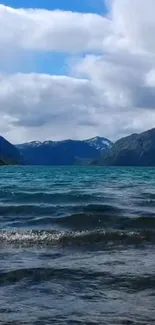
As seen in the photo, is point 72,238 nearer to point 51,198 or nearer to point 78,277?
point 78,277

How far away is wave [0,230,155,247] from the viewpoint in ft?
53.8

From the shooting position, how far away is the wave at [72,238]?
16.4 metres

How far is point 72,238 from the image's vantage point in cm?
1712

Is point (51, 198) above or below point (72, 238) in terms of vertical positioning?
above

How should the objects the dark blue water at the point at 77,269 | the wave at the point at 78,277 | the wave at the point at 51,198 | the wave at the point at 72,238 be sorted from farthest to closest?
the wave at the point at 51,198
the wave at the point at 72,238
the wave at the point at 78,277
the dark blue water at the point at 77,269

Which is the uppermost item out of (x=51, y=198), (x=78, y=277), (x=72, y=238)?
(x=51, y=198)

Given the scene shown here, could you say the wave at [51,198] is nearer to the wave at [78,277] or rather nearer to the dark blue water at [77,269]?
the dark blue water at [77,269]

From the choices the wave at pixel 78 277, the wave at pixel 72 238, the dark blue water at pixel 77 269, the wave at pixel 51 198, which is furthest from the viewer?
the wave at pixel 51 198

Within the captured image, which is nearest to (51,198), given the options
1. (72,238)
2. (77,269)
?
(72,238)

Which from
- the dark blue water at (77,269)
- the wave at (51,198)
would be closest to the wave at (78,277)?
the dark blue water at (77,269)

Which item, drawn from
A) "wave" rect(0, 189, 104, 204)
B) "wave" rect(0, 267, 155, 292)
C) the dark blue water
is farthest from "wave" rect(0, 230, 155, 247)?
"wave" rect(0, 189, 104, 204)

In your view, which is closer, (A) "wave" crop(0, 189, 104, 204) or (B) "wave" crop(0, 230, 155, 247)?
(B) "wave" crop(0, 230, 155, 247)

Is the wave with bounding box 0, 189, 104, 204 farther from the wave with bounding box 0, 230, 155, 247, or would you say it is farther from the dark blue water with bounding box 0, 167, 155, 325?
the wave with bounding box 0, 230, 155, 247

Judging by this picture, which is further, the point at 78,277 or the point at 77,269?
the point at 77,269
